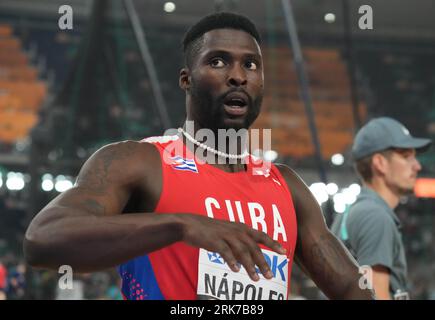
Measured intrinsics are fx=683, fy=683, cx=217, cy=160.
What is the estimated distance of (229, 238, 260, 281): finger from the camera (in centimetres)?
129

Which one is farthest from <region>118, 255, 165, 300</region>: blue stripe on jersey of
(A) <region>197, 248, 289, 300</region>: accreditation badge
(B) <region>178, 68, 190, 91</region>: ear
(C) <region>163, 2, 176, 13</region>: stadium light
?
(C) <region>163, 2, 176, 13</region>: stadium light

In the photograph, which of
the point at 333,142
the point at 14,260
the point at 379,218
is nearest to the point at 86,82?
the point at 14,260

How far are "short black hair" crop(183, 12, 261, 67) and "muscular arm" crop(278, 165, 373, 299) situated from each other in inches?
18.5

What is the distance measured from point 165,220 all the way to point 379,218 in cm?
175

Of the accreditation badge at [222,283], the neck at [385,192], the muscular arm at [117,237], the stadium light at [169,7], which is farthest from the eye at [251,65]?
the stadium light at [169,7]

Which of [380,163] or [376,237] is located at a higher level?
[380,163]

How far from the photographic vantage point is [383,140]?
3275 millimetres

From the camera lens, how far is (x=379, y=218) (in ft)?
9.66

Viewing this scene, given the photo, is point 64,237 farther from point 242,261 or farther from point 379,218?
point 379,218

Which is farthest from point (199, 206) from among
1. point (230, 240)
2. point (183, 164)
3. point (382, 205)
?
point (382, 205)

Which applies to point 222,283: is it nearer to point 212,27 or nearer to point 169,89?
point 212,27

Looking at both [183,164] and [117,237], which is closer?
[117,237]

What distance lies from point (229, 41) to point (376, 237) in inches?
53.0

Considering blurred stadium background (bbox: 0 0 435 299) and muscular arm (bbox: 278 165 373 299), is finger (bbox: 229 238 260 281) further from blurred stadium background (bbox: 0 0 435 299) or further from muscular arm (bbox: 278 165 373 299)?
blurred stadium background (bbox: 0 0 435 299)
